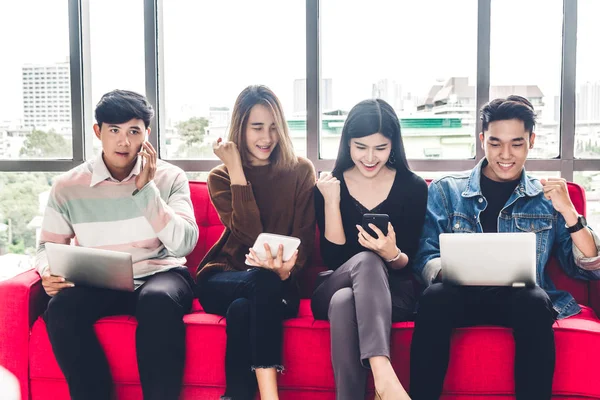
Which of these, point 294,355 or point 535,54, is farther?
point 535,54

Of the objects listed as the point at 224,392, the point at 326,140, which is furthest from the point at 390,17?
the point at 224,392

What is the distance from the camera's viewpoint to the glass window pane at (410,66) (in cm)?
257

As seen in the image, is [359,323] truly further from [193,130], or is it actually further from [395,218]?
[193,130]

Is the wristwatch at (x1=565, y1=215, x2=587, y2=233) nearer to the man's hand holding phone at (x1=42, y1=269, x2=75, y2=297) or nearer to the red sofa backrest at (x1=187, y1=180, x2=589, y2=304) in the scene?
the red sofa backrest at (x1=187, y1=180, x2=589, y2=304)

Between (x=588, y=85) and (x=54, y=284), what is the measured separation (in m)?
2.47

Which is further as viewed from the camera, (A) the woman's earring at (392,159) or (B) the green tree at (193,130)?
(B) the green tree at (193,130)

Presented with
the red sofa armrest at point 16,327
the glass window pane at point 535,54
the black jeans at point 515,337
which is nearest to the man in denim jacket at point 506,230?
the black jeans at point 515,337

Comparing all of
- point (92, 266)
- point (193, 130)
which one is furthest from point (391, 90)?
point (92, 266)

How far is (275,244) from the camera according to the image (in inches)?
66.2

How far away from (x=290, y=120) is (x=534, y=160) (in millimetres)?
1195

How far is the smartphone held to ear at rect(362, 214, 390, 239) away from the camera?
1.74 meters

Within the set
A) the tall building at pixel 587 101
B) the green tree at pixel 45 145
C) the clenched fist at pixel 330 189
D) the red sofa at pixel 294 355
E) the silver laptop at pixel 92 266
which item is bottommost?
the red sofa at pixel 294 355

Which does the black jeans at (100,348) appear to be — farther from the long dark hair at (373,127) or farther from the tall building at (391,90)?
the tall building at (391,90)

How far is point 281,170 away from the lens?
2.03 meters
